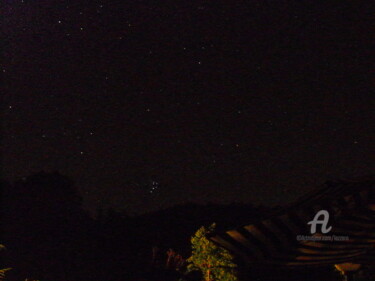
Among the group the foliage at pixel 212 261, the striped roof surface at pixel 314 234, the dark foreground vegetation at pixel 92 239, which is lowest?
the striped roof surface at pixel 314 234

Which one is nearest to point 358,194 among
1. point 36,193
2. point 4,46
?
point 4,46

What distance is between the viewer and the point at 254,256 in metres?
5.55

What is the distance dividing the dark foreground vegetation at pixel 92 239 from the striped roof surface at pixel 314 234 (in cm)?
762

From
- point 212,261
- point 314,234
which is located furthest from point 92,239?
point 314,234

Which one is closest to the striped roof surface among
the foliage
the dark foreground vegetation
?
the foliage

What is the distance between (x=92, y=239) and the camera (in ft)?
52.8

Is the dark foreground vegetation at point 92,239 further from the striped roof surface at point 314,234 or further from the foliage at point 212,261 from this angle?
the striped roof surface at point 314,234

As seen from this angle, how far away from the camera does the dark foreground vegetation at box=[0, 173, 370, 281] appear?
14680mm

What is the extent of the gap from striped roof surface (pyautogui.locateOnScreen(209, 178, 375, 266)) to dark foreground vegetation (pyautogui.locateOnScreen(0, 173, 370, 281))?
7620 mm

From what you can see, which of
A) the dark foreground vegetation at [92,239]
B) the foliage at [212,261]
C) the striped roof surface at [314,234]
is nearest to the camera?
the striped roof surface at [314,234]

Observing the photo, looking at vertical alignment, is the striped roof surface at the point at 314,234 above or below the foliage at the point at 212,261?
below

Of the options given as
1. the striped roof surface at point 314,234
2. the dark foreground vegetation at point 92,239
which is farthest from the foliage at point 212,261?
the striped roof surface at point 314,234

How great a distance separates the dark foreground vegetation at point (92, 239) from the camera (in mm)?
14680

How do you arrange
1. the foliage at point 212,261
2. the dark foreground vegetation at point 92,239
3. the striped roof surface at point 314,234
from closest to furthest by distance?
1. the striped roof surface at point 314,234
2. the foliage at point 212,261
3. the dark foreground vegetation at point 92,239
